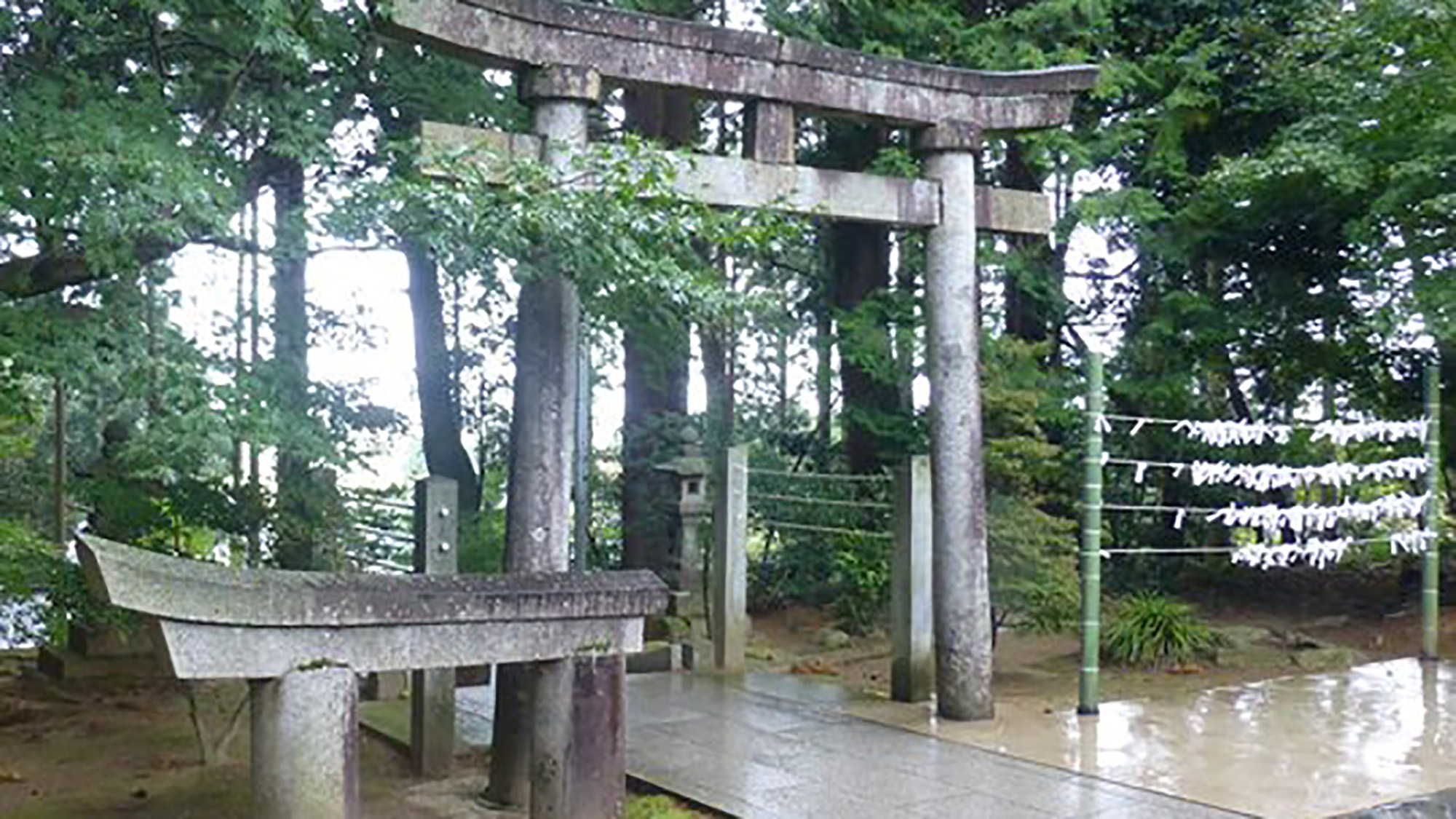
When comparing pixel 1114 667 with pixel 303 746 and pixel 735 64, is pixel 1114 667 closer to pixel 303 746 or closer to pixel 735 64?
pixel 735 64

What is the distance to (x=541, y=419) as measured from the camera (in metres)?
5.75


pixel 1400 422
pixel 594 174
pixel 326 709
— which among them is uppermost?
pixel 594 174

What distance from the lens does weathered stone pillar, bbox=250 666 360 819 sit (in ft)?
12.5

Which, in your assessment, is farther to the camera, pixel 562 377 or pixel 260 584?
pixel 562 377

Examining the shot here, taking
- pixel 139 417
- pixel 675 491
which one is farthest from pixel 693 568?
pixel 139 417

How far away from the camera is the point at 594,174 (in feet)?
17.8

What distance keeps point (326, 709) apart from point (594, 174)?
2.64 m

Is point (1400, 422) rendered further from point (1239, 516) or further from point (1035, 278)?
point (1035, 278)

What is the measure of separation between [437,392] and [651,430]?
3.00 metres

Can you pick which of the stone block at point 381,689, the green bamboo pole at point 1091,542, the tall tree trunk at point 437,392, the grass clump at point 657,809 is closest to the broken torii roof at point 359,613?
the grass clump at point 657,809

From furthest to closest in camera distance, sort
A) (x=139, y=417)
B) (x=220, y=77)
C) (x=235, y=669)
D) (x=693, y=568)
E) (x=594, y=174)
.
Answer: (x=693, y=568) → (x=139, y=417) → (x=220, y=77) → (x=594, y=174) → (x=235, y=669)

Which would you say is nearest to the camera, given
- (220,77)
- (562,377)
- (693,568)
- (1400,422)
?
(562,377)

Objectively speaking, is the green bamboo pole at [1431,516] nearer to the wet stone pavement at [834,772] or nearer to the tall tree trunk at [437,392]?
the wet stone pavement at [834,772]

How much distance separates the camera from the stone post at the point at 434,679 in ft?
19.7
